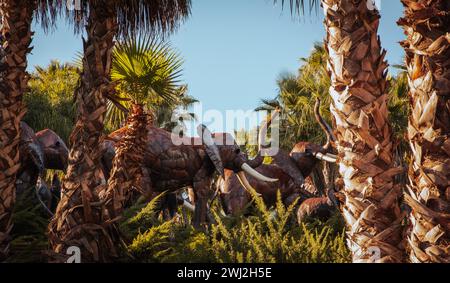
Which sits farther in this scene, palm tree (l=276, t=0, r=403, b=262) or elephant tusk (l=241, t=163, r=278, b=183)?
elephant tusk (l=241, t=163, r=278, b=183)

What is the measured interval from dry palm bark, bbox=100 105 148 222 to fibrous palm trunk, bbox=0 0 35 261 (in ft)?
3.51

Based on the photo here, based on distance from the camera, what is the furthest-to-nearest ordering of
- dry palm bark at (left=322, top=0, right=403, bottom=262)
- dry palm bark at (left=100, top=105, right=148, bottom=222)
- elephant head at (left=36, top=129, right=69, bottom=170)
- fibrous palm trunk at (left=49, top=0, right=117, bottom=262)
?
elephant head at (left=36, top=129, right=69, bottom=170) → dry palm bark at (left=100, top=105, right=148, bottom=222) → fibrous palm trunk at (left=49, top=0, right=117, bottom=262) → dry palm bark at (left=322, top=0, right=403, bottom=262)

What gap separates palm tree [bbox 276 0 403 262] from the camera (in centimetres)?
391

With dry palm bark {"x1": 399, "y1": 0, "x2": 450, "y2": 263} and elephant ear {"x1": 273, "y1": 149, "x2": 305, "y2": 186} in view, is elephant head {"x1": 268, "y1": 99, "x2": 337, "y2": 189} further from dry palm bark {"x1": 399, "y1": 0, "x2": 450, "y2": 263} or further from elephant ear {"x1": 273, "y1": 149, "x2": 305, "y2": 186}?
dry palm bark {"x1": 399, "y1": 0, "x2": 450, "y2": 263}

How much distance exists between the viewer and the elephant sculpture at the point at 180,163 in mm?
10133

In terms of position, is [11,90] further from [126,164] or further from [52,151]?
[52,151]

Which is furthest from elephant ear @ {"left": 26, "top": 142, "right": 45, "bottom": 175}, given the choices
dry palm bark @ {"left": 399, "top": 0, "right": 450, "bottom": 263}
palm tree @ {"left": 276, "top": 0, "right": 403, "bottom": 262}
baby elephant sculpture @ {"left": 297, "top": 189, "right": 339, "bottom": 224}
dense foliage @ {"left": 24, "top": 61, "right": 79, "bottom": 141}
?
dense foliage @ {"left": 24, "top": 61, "right": 79, "bottom": 141}

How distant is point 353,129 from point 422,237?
91 cm

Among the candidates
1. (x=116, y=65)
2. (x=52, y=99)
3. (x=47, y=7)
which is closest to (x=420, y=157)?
(x=47, y=7)

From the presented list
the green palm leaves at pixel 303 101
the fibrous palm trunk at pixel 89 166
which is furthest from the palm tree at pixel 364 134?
the green palm leaves at pixel 303 101

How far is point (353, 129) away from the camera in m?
3.99

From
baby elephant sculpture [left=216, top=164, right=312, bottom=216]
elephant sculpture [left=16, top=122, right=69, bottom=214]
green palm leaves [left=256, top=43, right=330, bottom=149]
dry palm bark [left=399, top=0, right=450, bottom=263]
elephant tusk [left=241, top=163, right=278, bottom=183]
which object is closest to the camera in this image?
dry palm bark [left=399, top=0, right=450, bottom=263]

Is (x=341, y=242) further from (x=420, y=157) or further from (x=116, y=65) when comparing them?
(x=116, y=65)

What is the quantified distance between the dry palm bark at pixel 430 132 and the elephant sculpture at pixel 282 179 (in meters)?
7.70
